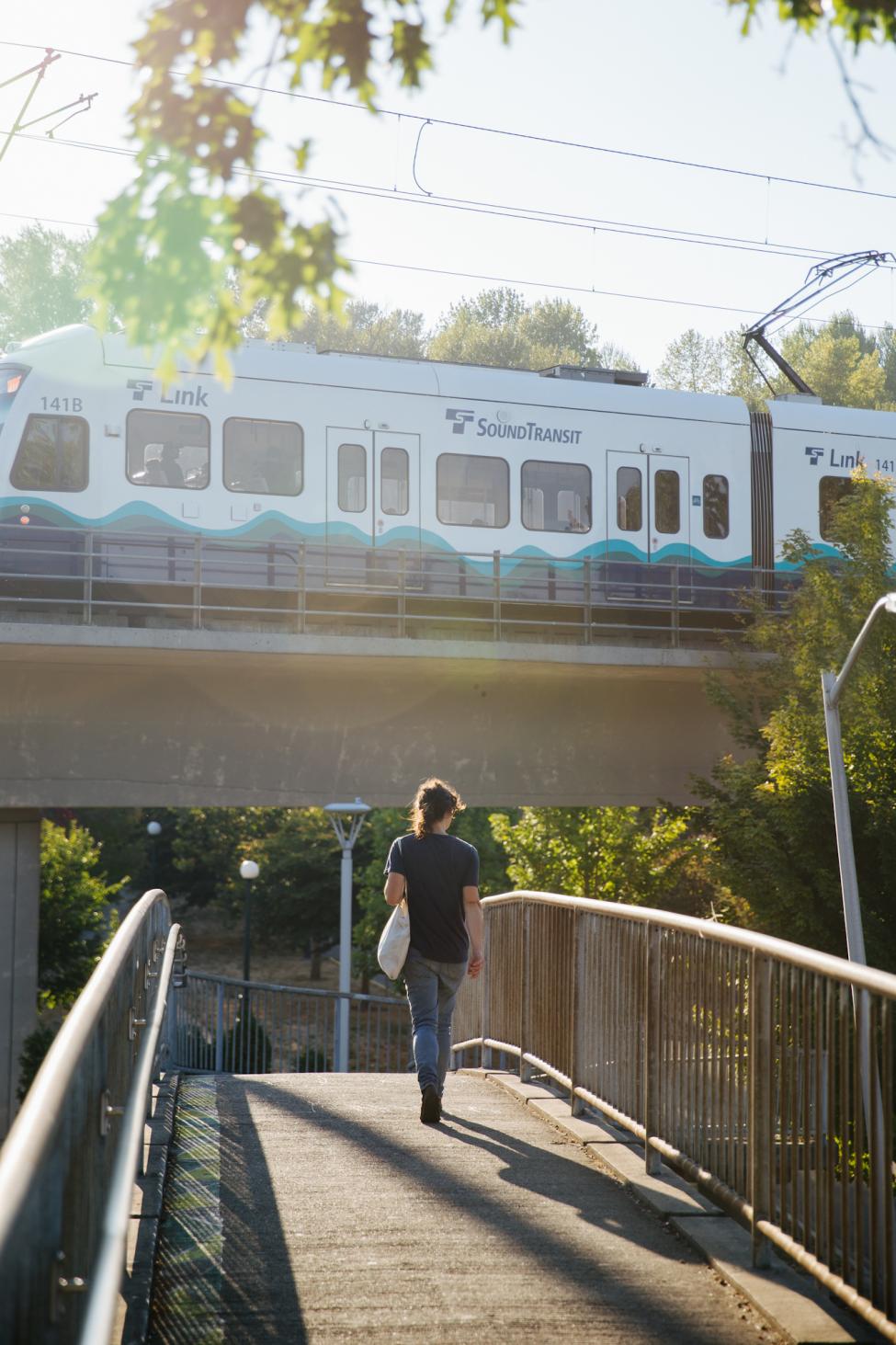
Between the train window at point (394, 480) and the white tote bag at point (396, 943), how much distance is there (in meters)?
13.1

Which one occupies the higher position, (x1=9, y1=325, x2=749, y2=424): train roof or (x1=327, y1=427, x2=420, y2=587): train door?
(x1=9, y1=325, x2=749, y2=424): train roof

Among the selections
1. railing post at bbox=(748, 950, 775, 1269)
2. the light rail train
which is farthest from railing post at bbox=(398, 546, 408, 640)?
railing post at bbox=(748, 950, 775, 1269)

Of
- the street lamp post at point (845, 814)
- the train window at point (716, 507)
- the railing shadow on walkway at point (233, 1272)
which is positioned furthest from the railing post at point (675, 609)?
the railing shadow on walkway at point (233, 1272)

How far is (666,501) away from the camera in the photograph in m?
22.3

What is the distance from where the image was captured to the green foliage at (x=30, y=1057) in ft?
64.8

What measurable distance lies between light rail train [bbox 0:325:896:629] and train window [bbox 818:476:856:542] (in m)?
0.04

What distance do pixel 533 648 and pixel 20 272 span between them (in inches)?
2531

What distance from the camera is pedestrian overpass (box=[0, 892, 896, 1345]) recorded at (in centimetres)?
372

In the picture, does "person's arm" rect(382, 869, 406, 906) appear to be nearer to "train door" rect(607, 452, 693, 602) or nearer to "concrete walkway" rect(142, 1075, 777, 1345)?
"concrete walkway" rect(142, 1075, 777, 1345)

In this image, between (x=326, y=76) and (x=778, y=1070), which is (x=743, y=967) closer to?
(x=778, y=1070)

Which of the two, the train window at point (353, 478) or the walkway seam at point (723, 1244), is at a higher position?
the train window at point (353, 478)

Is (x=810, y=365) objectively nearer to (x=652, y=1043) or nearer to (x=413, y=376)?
(x=413, y=376)

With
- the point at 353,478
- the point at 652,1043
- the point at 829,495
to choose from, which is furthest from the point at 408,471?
the point at 652,1043

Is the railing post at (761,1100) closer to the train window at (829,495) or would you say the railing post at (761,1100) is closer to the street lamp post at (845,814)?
the street lamp post at (845,814)
